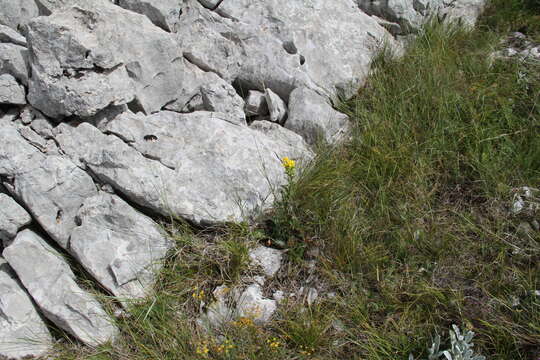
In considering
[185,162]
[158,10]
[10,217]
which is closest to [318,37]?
[158,10]

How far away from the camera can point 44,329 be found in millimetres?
2873

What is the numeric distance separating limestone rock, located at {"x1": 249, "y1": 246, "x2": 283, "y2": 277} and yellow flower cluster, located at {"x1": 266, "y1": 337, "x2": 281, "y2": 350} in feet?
1.58

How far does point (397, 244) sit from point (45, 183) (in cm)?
232

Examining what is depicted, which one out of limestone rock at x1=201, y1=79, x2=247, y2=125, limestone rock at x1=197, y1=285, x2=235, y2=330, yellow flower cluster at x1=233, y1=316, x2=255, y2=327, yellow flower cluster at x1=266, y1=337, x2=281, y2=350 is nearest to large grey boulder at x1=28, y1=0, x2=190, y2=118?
limestone rock at x1=201, y1=79, x2=247, y2=125

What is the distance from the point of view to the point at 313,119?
4.00 meters

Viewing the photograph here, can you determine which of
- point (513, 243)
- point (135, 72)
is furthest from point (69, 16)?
point (513, 243)

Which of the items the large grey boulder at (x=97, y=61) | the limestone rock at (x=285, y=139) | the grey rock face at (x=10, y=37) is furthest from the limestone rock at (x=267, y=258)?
the grey rock face at (x=10, y=37)

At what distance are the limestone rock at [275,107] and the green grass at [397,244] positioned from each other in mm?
564

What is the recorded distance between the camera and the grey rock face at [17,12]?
144 inches

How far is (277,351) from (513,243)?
1.69 m

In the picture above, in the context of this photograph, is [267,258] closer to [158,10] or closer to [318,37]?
[158,10]

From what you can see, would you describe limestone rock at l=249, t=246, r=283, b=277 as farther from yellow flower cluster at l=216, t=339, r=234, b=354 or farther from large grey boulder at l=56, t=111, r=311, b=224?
yellow flower cluster at l=216, t=339, r=234, b=354

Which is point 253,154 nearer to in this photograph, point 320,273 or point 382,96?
point 320,273

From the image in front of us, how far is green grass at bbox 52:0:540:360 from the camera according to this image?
2.76m
